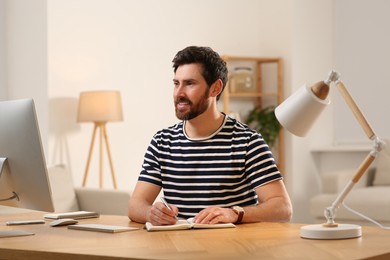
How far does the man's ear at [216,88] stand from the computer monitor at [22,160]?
876mm

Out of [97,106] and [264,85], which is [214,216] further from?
[264,85]

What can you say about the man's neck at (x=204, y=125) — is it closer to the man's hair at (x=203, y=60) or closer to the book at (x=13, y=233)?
the man's hair at (x=203, y=60)

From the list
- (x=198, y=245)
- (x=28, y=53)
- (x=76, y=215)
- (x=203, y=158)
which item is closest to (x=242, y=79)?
(x=28, y=53)

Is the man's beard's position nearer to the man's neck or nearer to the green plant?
the man's neck

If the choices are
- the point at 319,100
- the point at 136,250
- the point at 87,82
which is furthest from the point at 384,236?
the point at 87,82

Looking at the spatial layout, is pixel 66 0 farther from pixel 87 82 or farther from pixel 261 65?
pixel 261 65

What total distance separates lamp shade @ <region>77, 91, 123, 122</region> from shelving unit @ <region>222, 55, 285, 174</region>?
1452 mm

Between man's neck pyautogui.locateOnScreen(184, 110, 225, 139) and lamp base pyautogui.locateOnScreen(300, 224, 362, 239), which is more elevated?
man's neck pyautogui.locateOnScreen(184, 110, 225, 139)

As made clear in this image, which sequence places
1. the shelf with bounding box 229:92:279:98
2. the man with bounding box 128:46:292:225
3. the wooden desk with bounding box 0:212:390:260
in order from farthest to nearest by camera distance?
the shelf with bounding box 229:92:279:98 → the man with bounding box 128:46:292:225 → the wooden desk with bounding box 0:212:390:260

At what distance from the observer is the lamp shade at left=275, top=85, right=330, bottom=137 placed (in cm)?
227

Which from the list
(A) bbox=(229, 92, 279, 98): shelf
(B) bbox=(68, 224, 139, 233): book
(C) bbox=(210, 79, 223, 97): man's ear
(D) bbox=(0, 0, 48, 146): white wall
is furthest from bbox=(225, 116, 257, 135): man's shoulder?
(A) bbox=(229, 92, 279, 98): shelf

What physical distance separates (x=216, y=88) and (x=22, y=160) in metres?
0.95

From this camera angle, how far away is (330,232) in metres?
2.30

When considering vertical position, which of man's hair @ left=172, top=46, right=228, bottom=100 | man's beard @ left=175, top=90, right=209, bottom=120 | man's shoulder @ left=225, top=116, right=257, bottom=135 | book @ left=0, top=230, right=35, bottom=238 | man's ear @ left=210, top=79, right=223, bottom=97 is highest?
man's hair @ left=172, top=46, right=228, bottom=100
